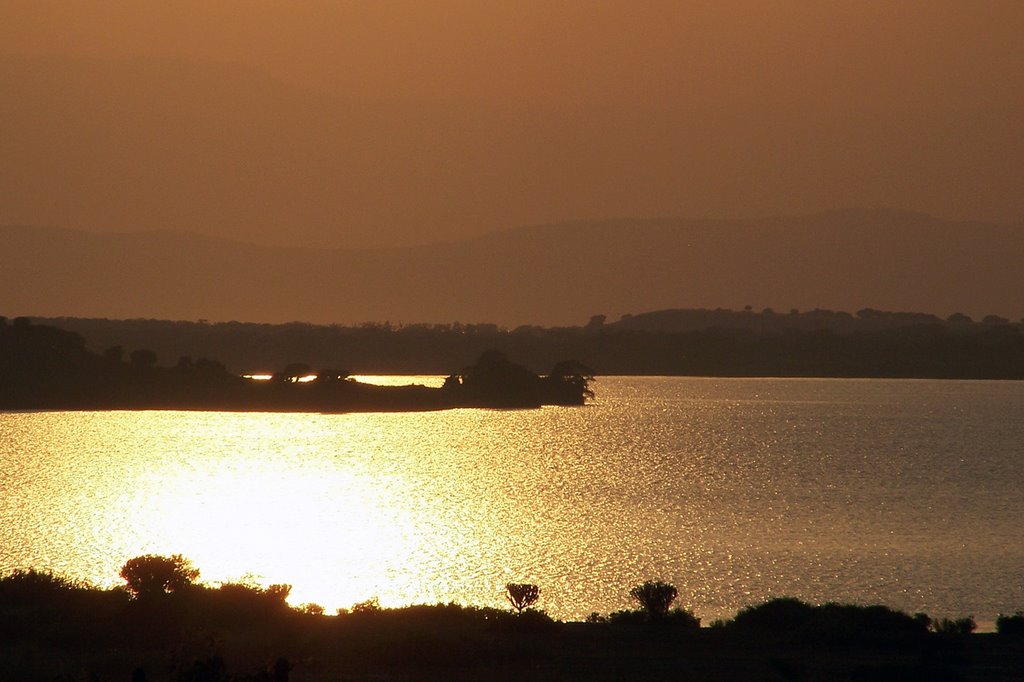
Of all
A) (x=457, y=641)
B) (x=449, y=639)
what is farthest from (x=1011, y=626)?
(x=449, y=639)

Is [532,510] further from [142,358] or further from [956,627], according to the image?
[142,358]

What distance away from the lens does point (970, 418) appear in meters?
187

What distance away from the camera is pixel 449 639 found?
26.2 m

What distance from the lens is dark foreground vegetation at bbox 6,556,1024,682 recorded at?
2434 centimetres

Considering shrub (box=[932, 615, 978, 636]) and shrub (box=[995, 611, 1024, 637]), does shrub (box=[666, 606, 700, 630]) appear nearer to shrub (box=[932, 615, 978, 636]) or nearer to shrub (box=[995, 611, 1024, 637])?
shrub (box=[932, 615, 978, 636])

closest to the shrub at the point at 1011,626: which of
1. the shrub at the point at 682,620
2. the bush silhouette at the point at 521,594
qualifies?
the shrub at the point at 682,620

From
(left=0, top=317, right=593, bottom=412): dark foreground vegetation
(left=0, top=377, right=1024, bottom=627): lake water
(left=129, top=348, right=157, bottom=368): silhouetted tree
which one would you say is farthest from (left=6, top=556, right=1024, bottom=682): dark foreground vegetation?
(left=129, top=348, right=157, bottom=368): silhouetted tree

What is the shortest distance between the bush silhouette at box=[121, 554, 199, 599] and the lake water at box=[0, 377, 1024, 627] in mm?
9721

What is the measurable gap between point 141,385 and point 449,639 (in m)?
151

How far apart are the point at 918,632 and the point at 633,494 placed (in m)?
62.8

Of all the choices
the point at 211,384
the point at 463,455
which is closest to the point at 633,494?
the point at 463,455

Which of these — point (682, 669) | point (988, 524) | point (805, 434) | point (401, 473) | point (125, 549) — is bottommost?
point (682, 669)

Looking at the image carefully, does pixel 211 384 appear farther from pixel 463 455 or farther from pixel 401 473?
pixel 401 473

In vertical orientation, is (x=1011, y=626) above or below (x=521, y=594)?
below
